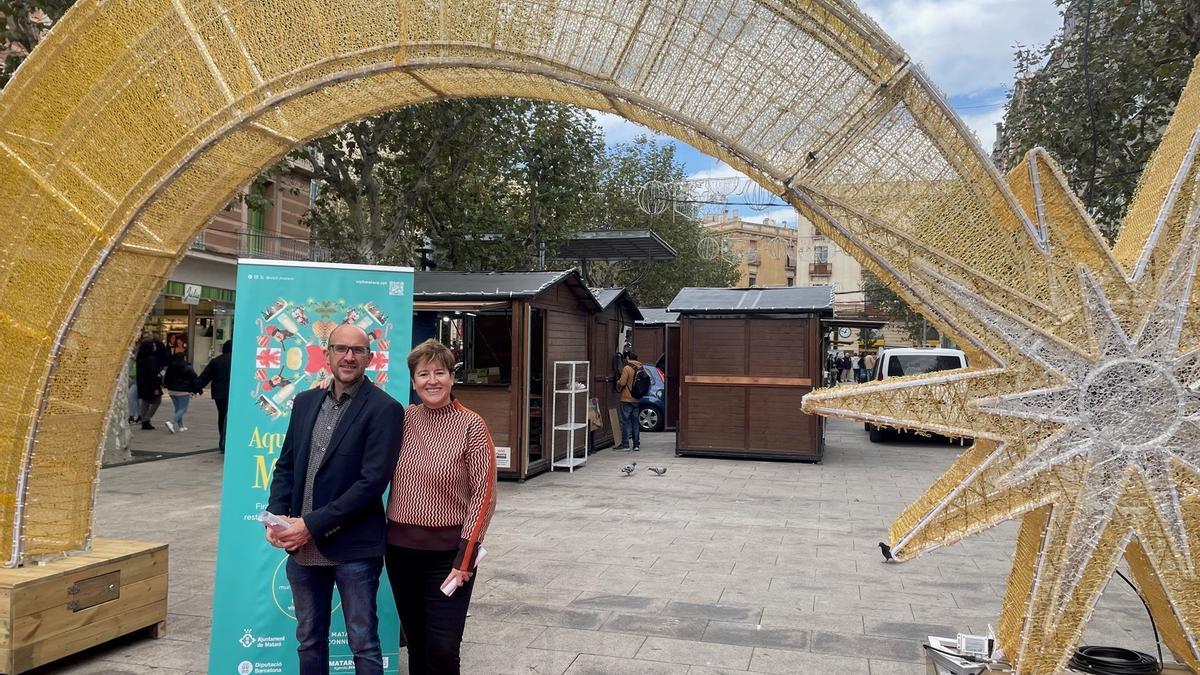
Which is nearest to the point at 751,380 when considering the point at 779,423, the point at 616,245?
the point at 779,423

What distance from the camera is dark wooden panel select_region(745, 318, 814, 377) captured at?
508 inches

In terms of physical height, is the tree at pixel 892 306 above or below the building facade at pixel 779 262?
below

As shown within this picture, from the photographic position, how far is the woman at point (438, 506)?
341 cm

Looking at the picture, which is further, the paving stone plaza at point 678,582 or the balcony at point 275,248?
the balcony at point 275,248

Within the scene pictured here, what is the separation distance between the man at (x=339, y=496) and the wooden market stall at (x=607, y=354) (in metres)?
10.3

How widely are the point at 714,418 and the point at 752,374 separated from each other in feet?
3.16

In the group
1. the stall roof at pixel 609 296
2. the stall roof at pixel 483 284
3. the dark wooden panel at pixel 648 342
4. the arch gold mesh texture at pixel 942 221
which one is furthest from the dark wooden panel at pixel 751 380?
the arch gold mesh texture at pixel 942 221

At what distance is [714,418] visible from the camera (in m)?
13.6

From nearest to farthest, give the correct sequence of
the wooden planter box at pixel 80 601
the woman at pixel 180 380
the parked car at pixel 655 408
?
the wooden planter box at pixel 80 601, the woman at pixel 180 380, the parked car at pixel 655 408

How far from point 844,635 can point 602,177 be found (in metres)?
25.3

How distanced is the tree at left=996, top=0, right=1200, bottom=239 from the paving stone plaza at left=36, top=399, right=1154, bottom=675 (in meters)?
3.25

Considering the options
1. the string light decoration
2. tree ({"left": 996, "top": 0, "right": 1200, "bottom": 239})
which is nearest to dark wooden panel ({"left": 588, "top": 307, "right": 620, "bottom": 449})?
tree ({"left": 996, "top": 0, "right": 1200, "bottom": 239})

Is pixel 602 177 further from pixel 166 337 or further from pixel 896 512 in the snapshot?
pixel 896 512

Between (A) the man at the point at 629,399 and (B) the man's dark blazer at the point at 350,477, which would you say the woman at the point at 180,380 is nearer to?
(A) the man at the point at 629,399
